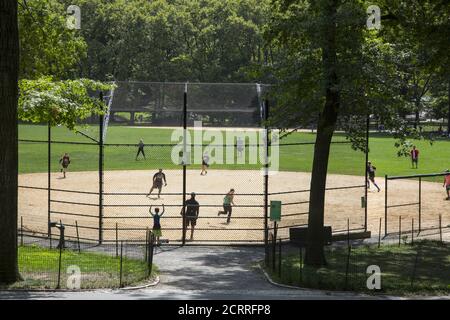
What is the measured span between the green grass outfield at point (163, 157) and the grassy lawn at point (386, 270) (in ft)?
68.2

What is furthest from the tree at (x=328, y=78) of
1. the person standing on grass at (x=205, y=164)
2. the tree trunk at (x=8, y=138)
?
the person standing on grass at (x=205, y=164)

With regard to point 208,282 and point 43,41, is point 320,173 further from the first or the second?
point 43,41

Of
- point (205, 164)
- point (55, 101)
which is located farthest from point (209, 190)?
point (55, 101)

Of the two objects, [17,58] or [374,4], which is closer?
[17,58]

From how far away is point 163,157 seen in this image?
5594 centimetres

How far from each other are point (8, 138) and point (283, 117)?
30.1ft

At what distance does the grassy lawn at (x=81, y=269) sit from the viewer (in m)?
18.3

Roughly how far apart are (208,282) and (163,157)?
35.9m

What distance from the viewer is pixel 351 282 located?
64.4 feet

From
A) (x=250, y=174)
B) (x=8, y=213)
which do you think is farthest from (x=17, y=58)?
(x=250, y=174)

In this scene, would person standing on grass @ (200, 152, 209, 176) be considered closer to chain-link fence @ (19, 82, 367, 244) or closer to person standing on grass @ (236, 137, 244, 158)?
chain-link fence @ (19, 82, 367, 244)

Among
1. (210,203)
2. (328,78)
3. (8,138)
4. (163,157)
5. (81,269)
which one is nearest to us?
(8,138)

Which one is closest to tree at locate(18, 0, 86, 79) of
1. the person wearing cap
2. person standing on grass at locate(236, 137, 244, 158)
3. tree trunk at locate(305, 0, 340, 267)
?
the person wearing cap

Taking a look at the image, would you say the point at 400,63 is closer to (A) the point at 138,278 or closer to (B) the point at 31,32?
(A) the point at 138,278
